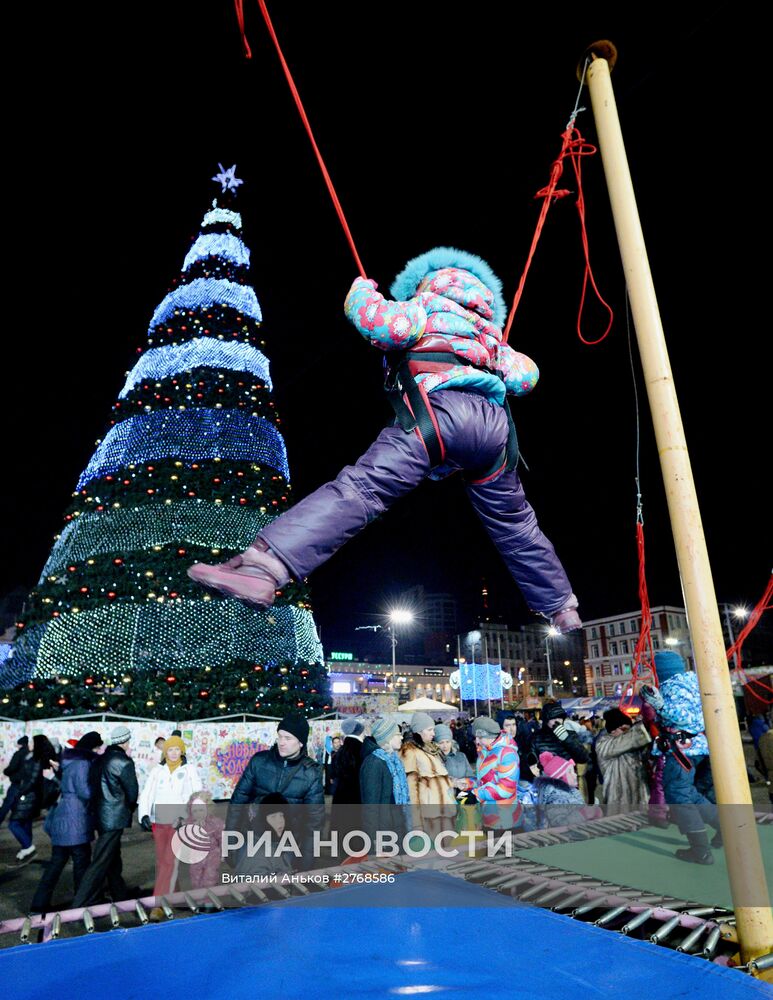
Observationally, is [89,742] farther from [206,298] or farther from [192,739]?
[206,298]

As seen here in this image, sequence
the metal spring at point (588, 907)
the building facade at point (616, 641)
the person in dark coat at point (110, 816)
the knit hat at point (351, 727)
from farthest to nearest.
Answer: the building facade at point (616, 641), the knit hat at point (351, 727), the person in dark coat at point (110, 816), the metal spring at point (588, 907)

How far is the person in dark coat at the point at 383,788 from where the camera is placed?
485 cm

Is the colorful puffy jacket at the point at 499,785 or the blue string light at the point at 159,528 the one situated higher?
the blue string light at the point at 159,528

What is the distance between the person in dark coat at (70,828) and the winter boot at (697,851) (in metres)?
4.96

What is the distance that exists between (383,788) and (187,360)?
10.3 metres

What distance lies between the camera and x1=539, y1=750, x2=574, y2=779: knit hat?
6.12 meters

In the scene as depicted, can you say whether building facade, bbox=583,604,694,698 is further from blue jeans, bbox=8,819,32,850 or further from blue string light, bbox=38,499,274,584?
blue jeans, bbox=8,819,32,850

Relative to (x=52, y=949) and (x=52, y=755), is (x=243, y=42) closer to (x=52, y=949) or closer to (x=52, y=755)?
(x=52, y=949)

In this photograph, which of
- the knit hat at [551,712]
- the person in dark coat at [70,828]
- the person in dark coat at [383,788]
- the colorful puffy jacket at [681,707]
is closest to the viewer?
the person in dark coat at [383,788]

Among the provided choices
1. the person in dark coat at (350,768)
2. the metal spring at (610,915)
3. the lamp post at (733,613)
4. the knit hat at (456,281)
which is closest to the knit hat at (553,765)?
the person in dark coat at (350,768)

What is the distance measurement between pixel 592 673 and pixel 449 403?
3521 inches

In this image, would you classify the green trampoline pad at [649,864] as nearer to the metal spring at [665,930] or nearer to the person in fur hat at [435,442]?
the metal spring at [665,930]

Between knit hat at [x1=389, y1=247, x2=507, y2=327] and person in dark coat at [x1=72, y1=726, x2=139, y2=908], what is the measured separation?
4.96 metres

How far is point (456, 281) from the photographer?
275cm
